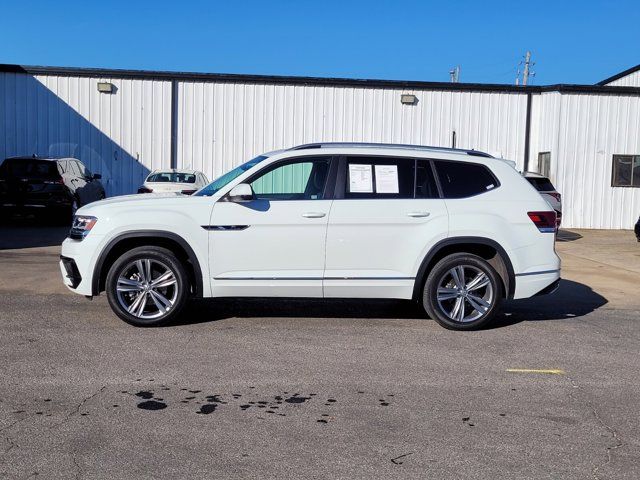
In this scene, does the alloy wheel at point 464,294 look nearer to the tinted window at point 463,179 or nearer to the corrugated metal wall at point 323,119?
the tinted window at point 463,179

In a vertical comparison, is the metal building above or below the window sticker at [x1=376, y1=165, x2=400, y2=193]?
above

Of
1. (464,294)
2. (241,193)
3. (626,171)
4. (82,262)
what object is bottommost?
(464,294)

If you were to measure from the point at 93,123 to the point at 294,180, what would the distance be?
16.8 m

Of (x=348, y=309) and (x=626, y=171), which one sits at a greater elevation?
(x=626, y=171)

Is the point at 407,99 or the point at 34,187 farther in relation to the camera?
the point at 407,99

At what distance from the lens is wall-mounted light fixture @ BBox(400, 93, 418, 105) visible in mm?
23266

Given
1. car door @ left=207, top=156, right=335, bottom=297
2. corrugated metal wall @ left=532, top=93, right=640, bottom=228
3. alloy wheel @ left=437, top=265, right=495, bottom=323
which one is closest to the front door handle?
alloy wheel @ left=437, top=265, right=495, bottom=323

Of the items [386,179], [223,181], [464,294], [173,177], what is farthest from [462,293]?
[173,177]

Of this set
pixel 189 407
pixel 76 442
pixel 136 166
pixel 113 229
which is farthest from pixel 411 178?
pixel 136 166

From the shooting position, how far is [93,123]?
2267cm

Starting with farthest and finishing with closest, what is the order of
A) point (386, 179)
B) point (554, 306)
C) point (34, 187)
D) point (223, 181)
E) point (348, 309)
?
1. point (34, 187)
2. point (554, 306)
3. point (348, 309)
4. point (223, 181)
5. point (386, 179)

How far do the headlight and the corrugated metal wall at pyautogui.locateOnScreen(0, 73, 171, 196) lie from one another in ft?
52.0

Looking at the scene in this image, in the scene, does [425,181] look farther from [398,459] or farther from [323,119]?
[323,119]

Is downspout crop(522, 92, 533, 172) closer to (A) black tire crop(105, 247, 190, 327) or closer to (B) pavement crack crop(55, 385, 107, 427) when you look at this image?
(A) black tire crop(105, 247, 190, 327)
